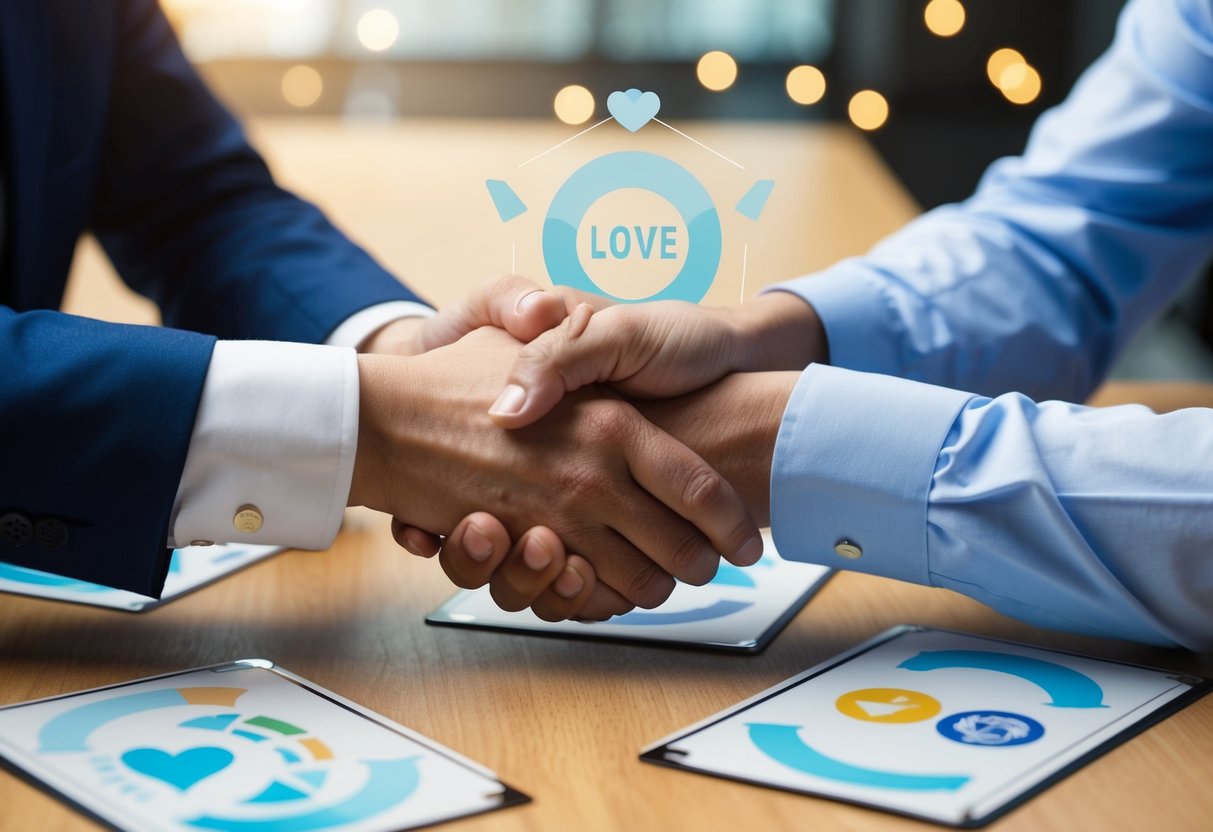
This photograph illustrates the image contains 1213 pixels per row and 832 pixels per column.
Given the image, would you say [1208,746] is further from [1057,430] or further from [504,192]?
[504,192]

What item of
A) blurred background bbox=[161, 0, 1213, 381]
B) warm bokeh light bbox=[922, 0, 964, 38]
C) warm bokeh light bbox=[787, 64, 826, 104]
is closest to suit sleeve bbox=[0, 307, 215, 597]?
warm bokeh light bbox=[787, 64, 826, 104]

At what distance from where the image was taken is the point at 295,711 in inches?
23.8

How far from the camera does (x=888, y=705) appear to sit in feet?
2.02

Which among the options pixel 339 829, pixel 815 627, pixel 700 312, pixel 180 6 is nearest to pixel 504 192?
pixel 700 312

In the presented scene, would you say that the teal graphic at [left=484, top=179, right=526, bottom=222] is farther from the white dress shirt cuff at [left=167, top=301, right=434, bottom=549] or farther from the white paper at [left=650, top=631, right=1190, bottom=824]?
the white paper at [left=650, top=631, right=1190, bottom=824]

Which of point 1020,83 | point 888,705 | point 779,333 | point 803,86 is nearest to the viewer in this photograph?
point 888,705

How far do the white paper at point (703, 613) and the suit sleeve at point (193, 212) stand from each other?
1.38ft

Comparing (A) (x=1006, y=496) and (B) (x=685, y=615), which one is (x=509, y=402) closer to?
(B) (x=685, y=615)

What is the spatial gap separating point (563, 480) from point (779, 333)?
27 cm

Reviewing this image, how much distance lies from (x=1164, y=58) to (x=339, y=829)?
Answer: 110 cm

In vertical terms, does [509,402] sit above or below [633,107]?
below

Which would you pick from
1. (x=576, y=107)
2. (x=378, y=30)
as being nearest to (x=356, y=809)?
(x=576, y=107)

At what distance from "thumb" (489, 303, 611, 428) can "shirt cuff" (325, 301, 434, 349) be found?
0.93ft

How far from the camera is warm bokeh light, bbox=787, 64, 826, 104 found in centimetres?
197
